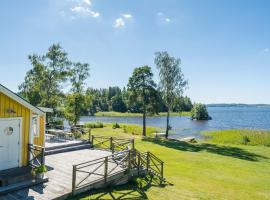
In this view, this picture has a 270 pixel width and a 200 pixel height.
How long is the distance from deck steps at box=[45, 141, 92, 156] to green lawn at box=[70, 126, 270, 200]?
600 centimetres

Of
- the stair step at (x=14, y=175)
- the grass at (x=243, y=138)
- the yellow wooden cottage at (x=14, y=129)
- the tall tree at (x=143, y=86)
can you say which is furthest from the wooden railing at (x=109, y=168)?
Answer: the grass at (x=243, y=138)

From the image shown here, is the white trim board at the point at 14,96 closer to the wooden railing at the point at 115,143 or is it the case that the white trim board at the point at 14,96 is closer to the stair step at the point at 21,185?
the stair step at the point at 21,185

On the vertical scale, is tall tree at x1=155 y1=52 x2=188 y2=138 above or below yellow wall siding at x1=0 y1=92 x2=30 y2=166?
above

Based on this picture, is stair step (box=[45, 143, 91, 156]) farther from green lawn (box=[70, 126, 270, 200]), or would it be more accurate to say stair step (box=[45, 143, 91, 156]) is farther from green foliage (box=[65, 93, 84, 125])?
green foliage (box=[65, 93, 84, 125])

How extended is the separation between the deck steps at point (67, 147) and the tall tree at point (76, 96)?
14547mm

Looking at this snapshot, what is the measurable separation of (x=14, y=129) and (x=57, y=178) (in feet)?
9.59

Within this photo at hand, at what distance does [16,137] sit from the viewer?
1178 cm

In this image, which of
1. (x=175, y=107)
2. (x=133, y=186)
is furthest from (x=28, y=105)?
(x=175, y=107)

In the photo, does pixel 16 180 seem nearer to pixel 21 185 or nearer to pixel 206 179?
pixel 21 185

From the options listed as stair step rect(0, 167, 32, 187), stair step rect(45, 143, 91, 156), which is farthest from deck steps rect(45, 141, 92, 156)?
stair step rect(0, 167, 32, 187)

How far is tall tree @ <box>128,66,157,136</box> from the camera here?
1452 inches

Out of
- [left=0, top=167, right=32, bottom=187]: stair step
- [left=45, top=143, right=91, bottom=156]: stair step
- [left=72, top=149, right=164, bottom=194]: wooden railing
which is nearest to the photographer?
[left=0, top=167, right=32, bottom=187]: stair step

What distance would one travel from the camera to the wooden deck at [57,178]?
31.7ft

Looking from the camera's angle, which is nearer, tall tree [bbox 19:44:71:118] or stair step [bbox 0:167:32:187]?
stair step [bbox 0:167:32:187]
